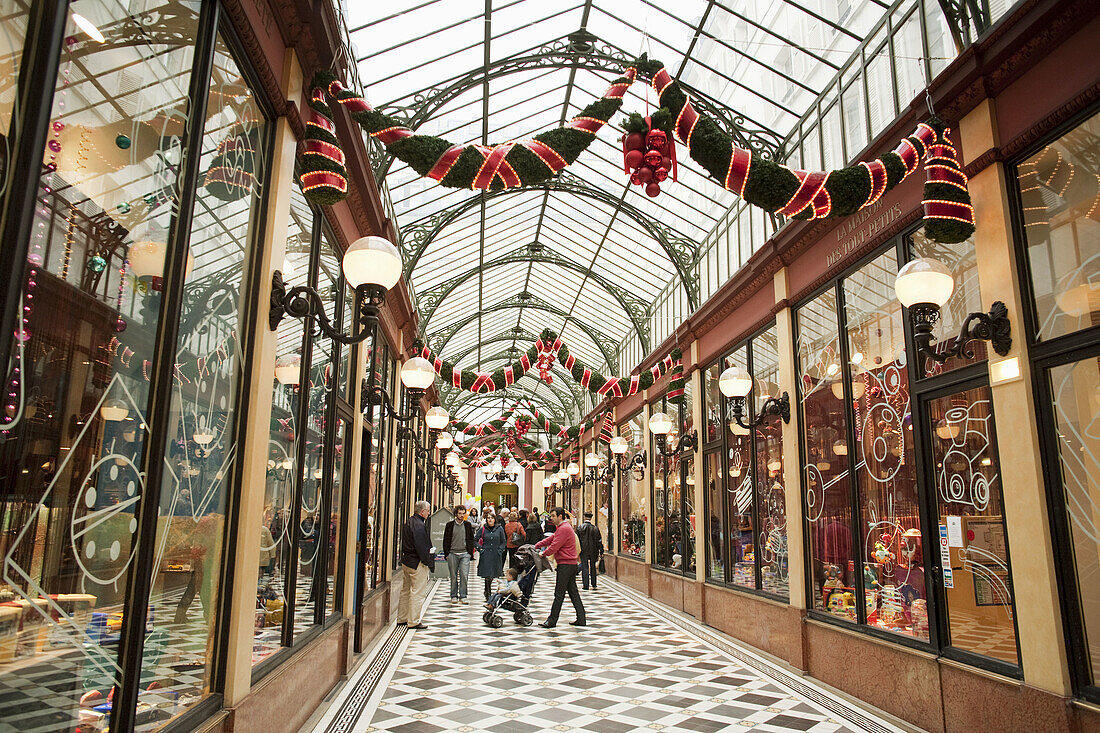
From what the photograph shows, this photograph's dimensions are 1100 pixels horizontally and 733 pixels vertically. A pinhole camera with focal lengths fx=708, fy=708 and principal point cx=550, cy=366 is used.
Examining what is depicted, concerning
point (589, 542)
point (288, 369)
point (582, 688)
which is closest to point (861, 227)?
point (582, 688)

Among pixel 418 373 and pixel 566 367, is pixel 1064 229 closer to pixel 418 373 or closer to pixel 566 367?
pixel 418 373

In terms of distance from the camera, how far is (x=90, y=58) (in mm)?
2123

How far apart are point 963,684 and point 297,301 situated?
4673mm

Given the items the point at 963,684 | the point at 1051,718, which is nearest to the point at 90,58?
the point at 1051,718

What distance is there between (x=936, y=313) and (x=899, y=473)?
5.76ft

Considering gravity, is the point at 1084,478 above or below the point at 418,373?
below

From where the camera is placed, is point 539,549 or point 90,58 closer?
point 90,58

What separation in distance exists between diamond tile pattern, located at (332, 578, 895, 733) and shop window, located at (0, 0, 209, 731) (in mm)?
2594

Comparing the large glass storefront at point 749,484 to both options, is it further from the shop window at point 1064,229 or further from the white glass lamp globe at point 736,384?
the shop window at point 1064,229

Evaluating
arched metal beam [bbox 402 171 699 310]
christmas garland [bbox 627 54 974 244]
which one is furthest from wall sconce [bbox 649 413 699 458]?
christmas garland [bbox 627 54 974 244]

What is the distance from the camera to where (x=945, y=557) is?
4980 millimetres

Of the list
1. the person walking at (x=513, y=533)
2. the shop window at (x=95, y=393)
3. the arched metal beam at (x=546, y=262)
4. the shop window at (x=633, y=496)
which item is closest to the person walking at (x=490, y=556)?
the person walking at (x=513, y=533)

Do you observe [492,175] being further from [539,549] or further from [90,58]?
[539,549]

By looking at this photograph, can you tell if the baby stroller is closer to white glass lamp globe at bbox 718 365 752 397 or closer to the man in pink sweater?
the man in pink sweater
